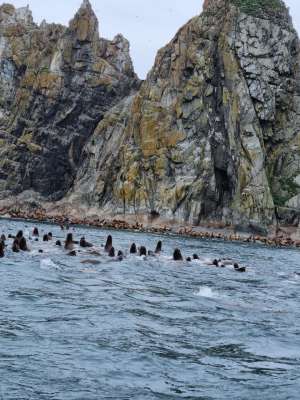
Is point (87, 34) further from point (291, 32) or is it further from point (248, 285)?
point (248, 285)

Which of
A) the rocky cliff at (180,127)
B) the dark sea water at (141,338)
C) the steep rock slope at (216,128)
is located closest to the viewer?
the dark sea water at (141,338)

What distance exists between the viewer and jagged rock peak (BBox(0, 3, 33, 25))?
164250 millimetres

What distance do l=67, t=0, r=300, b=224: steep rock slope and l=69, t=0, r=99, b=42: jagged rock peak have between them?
2795 centimetres

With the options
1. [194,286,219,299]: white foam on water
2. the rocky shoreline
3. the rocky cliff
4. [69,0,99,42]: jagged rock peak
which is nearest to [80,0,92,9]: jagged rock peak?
[69,0,99,42]: jagged rock peak

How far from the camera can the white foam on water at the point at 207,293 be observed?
81.0ft

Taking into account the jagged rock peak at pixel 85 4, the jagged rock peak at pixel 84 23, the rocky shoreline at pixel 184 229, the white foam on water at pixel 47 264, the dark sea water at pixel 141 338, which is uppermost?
the jagged rock peak at pixel 85 4

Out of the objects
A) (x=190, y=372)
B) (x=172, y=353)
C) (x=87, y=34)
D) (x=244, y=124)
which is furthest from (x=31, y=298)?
(x=87, y=34)

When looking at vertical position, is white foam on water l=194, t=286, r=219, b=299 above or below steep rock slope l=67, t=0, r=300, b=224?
below

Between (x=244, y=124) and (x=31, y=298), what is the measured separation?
10143 centimetres

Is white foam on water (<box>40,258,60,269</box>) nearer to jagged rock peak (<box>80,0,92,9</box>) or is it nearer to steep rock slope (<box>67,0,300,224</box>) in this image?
steep rock slope (<box>67,0,300,224</box>)

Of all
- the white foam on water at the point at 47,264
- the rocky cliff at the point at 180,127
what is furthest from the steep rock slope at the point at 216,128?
the white foam on water at the point at 47,264

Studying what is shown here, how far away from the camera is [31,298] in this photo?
2019 cm

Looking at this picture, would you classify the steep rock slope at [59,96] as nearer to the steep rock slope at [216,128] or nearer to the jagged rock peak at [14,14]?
the jagged rock peak at [14,14]

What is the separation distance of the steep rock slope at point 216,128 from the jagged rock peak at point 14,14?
52.6 meters
